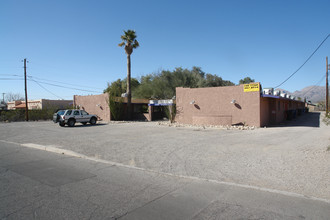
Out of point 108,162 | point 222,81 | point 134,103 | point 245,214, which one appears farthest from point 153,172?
point 222,81

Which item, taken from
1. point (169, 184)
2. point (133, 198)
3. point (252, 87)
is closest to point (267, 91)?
point (252, 87)

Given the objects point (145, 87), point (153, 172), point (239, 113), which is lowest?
point (153, 172)

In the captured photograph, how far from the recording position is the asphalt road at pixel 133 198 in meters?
3.91

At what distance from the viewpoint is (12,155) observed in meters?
8.93

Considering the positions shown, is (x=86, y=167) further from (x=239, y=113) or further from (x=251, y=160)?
(x=239, y=113)

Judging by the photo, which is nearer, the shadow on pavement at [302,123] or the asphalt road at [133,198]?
the asphalt road at [133,198]

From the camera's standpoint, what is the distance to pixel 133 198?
459 centimetres

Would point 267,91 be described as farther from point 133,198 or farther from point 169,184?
point 133,198

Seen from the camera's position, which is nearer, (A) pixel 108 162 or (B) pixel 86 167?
(B) pixel 86 167

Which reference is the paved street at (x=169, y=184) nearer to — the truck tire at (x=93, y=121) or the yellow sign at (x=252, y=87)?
the yellow sign at (x=252, y=87)

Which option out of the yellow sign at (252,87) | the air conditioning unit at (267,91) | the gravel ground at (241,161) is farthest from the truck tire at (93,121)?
the air conditioning unit at (267,91)

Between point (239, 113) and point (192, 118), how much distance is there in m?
4.66

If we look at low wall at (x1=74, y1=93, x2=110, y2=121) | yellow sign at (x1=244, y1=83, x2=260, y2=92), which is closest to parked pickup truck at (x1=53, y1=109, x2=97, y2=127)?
low wall at (x1=74, y1=93, x2=110, y2=121)

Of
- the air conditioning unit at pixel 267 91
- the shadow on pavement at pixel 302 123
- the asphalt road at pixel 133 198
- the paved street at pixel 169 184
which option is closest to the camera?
the asphalt road at pixel 133 198
